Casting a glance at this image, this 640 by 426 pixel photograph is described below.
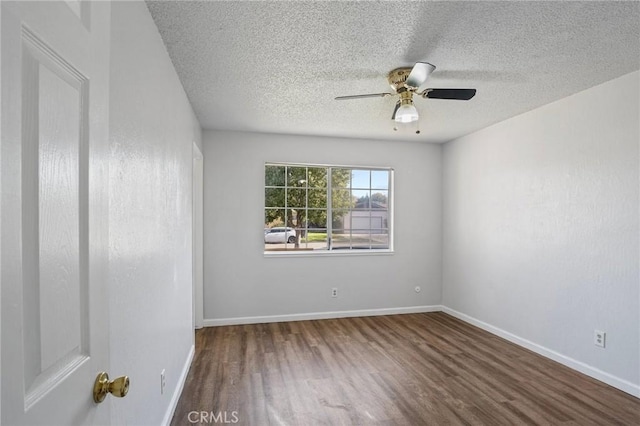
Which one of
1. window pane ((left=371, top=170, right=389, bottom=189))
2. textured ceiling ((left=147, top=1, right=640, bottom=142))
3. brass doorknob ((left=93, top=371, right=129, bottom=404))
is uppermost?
textured ceiling ((left=147, top=1, right=640, bottom=142))

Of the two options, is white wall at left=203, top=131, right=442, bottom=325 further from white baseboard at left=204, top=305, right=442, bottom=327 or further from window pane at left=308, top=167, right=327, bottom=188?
window pane at left=308, top=167, right=327, bottom=188

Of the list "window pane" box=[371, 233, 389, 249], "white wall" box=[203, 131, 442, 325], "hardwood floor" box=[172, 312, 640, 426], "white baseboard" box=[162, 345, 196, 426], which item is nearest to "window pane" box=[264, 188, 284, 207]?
"white wall" box=[203, 131, 442, 325]

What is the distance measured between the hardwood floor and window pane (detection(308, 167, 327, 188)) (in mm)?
1893

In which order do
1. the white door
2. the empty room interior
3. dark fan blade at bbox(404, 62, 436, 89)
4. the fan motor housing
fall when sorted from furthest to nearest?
the fan motor housing → dark fan blade at bbox(404, 62, 436, 89) → the empty room interior → the white door

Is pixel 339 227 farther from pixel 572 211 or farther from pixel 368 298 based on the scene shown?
pixel 572 211

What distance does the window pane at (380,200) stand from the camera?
4766mm

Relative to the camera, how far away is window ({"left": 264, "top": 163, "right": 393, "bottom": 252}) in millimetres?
4418

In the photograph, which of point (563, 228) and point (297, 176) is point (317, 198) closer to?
point (297, 176)

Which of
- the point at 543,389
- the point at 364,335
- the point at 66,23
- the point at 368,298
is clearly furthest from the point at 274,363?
the point at 66,23

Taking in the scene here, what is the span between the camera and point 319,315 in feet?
14.5

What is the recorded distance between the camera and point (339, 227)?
4645mm

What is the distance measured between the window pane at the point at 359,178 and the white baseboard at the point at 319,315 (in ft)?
5.65

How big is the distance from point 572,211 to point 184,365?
3625 mm

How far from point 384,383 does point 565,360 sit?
5.70 ft
